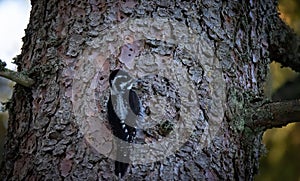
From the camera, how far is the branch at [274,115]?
1.27 metres

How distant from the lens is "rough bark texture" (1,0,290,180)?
1.17m

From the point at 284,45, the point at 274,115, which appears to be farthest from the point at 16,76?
the point at 284,45

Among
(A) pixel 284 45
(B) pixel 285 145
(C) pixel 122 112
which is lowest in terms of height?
(C) pixel 122 112

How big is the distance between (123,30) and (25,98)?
25cm

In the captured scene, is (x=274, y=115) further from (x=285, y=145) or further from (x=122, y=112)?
(x=285, y=145)

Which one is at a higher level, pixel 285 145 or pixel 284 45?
pixel 285 145

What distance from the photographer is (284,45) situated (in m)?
1.57

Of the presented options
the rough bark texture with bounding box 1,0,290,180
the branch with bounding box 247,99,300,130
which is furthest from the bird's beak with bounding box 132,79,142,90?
the branch with bounding box 247,99,300,130

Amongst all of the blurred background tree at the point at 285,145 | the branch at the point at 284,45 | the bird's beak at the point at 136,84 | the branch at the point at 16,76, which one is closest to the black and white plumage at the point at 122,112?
the bird's beak at the point at 136,84

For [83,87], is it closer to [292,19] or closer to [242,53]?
[242,53]

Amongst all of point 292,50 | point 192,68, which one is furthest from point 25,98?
point 292,50

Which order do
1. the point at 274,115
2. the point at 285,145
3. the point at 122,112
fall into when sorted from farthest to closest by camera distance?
the point at 285,145
the point at 274,115
the point at 122,112

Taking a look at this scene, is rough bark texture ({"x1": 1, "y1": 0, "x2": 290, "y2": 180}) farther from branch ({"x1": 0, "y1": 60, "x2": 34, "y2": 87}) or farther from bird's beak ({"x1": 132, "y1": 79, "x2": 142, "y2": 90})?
bird's beak ({"x1": 132, "y1": 79, "x2": 142, "y2": 90})

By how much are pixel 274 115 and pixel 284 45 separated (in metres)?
0.34
